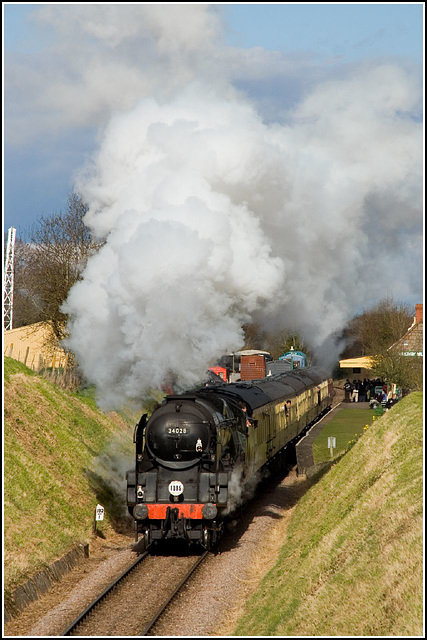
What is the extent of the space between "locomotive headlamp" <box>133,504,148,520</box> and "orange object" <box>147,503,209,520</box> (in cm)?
11

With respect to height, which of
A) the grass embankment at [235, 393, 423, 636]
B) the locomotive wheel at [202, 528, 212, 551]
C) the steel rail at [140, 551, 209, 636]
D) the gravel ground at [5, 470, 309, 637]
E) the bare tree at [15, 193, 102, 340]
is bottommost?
the gravel ground at [5, 470, 309, 637]

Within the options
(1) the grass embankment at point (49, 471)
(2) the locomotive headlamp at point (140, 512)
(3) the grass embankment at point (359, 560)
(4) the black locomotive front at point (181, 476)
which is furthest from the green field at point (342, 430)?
(2) the locomotive headlamp at point (140, 512)

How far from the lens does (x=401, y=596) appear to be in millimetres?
10141

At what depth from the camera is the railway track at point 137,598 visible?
509 inches

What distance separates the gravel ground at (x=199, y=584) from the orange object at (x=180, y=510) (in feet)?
3.88

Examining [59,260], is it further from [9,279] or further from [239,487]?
[239,487]

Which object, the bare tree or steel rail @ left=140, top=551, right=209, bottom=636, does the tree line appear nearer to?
the bare tree

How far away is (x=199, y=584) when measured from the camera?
15.6 meters

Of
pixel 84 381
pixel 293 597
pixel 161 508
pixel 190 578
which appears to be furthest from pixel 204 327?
pixel 84 381

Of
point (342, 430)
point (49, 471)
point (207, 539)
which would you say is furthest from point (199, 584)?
point (342, 430)

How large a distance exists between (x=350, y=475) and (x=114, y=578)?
7729 mm

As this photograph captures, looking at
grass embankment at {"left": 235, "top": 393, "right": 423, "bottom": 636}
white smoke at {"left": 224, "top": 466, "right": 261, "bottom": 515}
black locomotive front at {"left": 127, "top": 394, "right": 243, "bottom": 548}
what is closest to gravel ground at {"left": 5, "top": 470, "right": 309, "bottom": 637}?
grass embankment at {"left": 235, "top": 393, "right": 423, "bottom": 636}

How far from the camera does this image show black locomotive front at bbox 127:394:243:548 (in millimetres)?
17062

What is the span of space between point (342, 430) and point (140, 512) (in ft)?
74.4
